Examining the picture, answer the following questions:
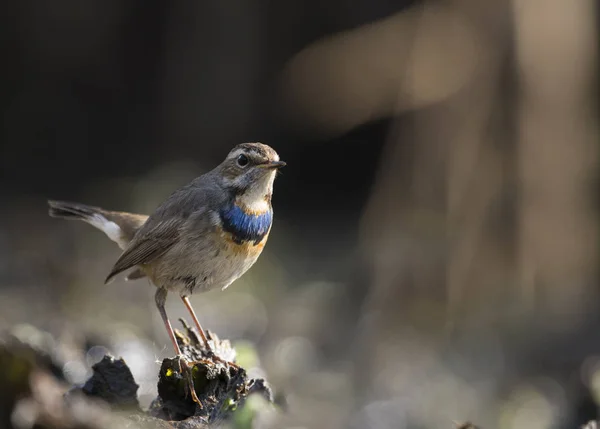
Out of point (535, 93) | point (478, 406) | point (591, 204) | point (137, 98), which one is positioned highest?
point (137, 98)

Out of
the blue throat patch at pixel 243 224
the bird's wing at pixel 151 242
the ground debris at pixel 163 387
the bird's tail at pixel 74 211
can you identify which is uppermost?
the bird's tail at pixel 74 211

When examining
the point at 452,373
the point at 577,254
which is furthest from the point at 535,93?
the point at 452,373

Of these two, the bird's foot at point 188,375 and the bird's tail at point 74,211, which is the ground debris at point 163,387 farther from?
the bird's tail at point 74,211

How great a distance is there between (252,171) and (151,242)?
0.68m

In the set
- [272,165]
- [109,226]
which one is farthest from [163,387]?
[109,226]

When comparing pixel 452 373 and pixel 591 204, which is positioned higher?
pixel 591 204

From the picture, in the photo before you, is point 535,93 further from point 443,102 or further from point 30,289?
point 30,289

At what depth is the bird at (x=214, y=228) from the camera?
4.69m

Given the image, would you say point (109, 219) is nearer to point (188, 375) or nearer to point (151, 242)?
point (151, 242)

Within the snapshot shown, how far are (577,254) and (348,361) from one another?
268 cm

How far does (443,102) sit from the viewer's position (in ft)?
32.2

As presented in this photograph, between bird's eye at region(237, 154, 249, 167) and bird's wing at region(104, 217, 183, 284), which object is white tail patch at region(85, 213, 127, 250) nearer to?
bird's wing at region(104, 217, 183, 284)

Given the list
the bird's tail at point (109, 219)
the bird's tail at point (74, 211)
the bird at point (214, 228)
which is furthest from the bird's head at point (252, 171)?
the bird's tail at point (74, 211)

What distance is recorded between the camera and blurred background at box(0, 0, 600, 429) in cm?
804
